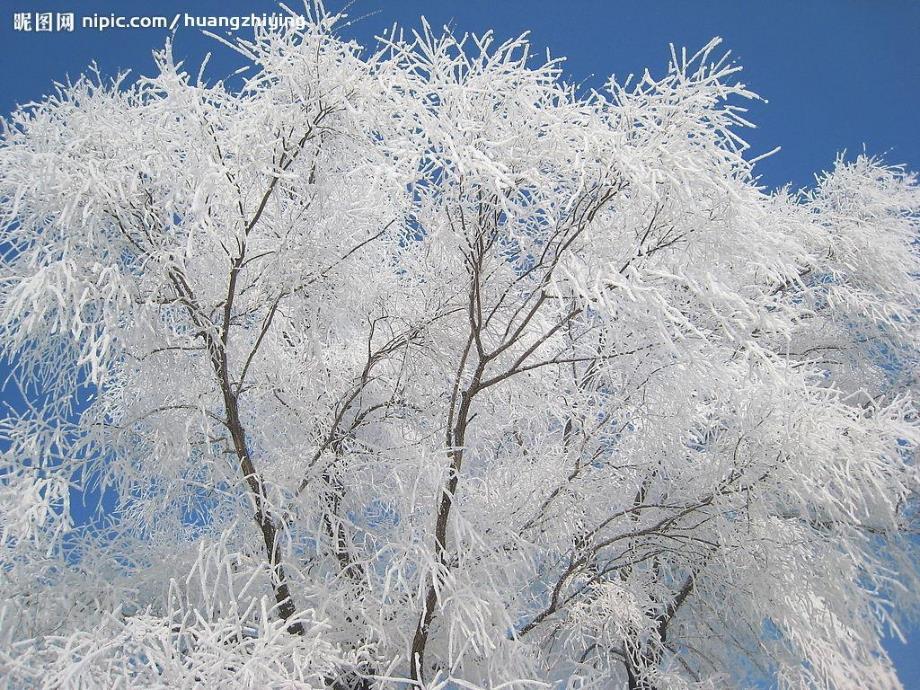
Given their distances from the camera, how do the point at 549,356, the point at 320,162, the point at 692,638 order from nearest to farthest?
1. the point at 320,162
2. the point at 549,356
3. the point at 692,638

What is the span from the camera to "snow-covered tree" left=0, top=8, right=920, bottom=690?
7.34 feet

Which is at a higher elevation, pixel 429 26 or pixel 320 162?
pixel 429 26

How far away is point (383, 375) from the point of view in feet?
10.7

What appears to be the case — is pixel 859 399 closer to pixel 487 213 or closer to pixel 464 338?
pixel 464 338

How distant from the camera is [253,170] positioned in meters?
2.38

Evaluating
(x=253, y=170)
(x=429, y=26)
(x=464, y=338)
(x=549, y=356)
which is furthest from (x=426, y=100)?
(x=549, y=356)

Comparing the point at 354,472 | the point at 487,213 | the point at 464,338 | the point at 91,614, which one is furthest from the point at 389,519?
the point at 487,213

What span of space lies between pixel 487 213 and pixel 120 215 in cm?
97

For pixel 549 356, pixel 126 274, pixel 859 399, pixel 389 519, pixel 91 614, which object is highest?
pixel 859 399

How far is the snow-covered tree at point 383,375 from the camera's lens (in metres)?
2.24

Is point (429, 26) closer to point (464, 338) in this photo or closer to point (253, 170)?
point (253, 170)

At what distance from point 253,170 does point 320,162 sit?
0.24 metres

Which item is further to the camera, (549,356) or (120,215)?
(549,356)

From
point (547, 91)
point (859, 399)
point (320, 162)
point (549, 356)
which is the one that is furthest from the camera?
point (859, 399)
